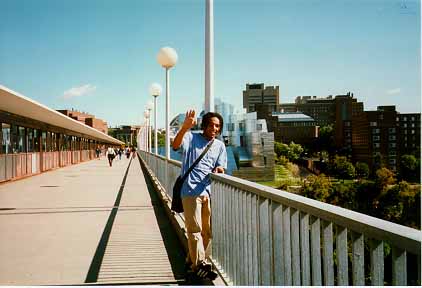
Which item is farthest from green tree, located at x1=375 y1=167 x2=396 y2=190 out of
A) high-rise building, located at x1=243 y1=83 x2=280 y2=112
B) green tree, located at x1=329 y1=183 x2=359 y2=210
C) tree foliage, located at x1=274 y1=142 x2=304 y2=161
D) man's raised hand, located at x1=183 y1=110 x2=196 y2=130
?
man's raised hand, located at x1=183 y1=110 x2=196 y2=130

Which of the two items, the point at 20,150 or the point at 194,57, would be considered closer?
the point at 194,57

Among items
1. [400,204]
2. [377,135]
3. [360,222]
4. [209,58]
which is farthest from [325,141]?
[400,204]

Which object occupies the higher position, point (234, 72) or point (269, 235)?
point (234, 72)

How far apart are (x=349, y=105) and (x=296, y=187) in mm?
36058

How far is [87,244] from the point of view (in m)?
4.89

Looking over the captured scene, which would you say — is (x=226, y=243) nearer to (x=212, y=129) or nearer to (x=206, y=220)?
(x=206, y=220)

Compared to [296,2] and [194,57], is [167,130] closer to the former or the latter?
[194,57]

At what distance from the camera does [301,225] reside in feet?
5.90

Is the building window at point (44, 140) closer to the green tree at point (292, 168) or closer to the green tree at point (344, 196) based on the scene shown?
the green tree at point (292, 168)

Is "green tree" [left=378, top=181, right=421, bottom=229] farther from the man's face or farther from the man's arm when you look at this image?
the man's arm

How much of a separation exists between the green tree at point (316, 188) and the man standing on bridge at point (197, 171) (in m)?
63.2

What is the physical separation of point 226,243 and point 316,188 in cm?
6641

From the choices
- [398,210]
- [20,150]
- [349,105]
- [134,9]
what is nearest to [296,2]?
[134,9]

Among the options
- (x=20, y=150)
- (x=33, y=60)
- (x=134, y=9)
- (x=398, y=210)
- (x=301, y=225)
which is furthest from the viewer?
(x=398, y=210)
